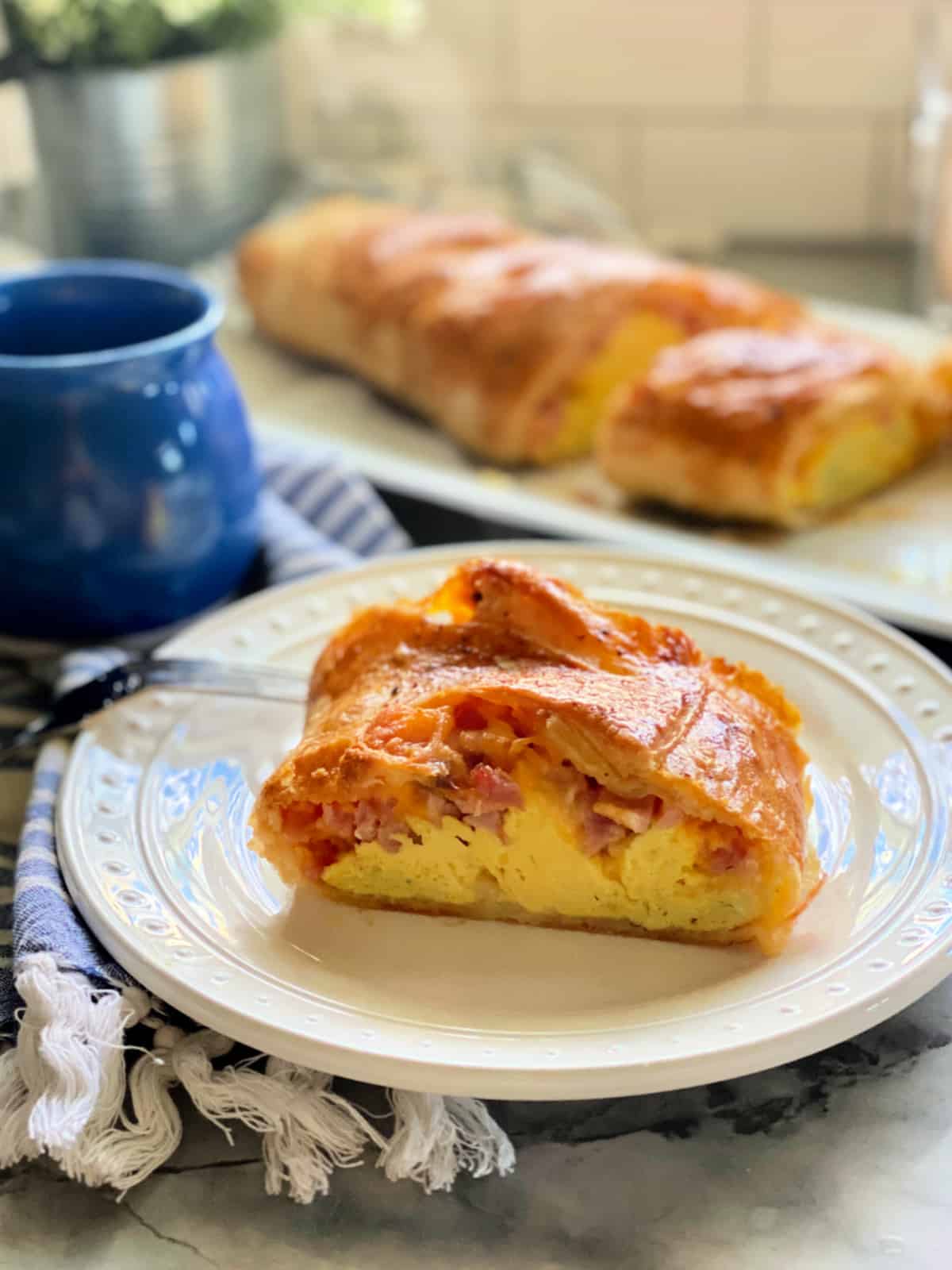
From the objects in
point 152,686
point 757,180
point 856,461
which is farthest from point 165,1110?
point 757,180

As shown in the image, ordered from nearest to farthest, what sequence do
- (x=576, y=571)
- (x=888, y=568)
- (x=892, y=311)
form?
1. (x=576, y=571)
2. (x=888, y=568)
3. (x=892, y=311)

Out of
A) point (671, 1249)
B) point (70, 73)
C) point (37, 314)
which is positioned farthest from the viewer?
point (70, 73)

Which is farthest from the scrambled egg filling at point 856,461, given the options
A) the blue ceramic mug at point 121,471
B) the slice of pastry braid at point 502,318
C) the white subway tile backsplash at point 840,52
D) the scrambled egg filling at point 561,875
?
the white subway tile backsplash at point 840,52

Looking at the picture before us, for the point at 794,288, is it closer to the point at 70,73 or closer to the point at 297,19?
the point at 297,19

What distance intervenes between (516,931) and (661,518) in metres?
0.92

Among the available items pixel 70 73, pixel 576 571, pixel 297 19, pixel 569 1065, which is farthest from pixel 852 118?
pixel 569 1065

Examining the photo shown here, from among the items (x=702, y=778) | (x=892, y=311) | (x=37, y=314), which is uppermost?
(x=37, y=314)

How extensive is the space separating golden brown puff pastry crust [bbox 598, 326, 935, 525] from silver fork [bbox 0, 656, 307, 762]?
0.69 m

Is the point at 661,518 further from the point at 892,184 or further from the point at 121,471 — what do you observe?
the point at 892,184

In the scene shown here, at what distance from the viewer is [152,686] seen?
128cm

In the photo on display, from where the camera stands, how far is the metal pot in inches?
91.4

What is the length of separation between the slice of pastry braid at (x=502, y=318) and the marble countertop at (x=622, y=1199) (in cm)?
122

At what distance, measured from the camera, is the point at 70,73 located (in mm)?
2285

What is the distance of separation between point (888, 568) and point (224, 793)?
852mm
